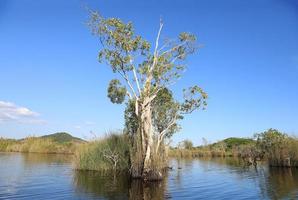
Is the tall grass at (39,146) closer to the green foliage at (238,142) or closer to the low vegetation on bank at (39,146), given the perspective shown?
the low vegetation on bank at (39,146)

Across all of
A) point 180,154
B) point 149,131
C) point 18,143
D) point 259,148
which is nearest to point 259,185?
point 149,131

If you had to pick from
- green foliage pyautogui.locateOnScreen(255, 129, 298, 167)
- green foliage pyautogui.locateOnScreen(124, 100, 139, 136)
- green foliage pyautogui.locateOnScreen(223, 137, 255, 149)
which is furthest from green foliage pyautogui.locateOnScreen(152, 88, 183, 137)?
green foliage pyautogui.locateOnScreen(223, 137, 255, 149)

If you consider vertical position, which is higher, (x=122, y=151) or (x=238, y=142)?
(x=238, y=142)

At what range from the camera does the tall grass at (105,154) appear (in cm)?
2814

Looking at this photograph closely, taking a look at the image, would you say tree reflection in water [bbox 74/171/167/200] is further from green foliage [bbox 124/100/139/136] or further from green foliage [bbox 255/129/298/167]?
green foliage [bbox 255/129/298/167]

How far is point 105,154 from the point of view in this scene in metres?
28.3

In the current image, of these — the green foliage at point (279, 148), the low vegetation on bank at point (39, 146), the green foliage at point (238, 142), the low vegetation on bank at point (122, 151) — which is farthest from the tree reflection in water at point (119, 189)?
the green foliage at point (238, 142)

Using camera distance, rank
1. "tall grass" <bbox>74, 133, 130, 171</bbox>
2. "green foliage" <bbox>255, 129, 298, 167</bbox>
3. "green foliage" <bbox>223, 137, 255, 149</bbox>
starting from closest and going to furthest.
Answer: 1. "tall grass" <bbox>74, 133, 130, 171</bbox>
2. "green foliage" <bbox>255, 129, 298, 167</bbox>
3. "green foliage" <bbox>223, 137, 255, 149</bbox>

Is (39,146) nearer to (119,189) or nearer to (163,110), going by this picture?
(163,110)

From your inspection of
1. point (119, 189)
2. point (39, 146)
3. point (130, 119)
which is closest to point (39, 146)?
point (39, 146)

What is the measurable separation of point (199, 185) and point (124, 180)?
497cm

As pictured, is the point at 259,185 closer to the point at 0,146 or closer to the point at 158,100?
the point at 158,100

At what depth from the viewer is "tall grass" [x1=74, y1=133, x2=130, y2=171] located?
28141 millimetres

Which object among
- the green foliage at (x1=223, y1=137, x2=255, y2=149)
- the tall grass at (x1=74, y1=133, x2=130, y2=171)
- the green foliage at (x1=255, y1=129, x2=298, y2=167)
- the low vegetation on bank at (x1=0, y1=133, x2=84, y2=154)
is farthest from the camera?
the green foliage at (x1=223, y1=137, x2=255, y2=149)
